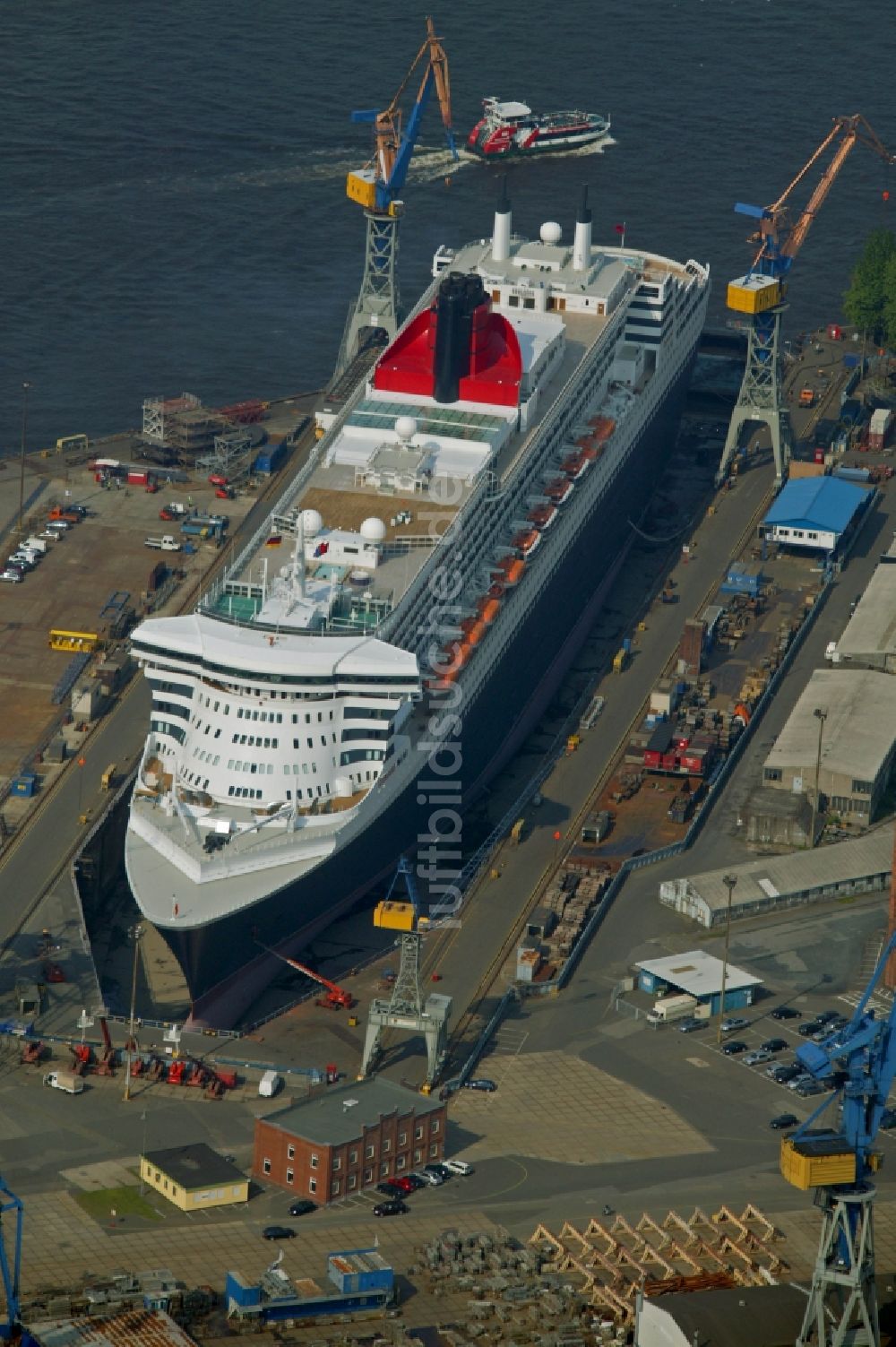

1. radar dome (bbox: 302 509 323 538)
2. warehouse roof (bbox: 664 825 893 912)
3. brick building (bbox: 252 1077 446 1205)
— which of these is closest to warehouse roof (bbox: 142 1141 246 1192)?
brick building (bbox: 252 1077 446 1205)

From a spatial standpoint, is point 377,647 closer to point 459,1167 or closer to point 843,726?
point 459,1167

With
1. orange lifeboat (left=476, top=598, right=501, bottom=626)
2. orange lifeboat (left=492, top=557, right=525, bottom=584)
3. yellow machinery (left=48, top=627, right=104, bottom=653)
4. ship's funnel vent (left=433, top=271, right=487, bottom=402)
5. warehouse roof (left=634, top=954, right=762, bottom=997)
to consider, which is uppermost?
ship's funnel vent (left=433, top=271, right=487, bottom=402)

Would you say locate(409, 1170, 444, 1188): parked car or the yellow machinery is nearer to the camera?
locate(409, 1170, 444, 1188): parked car

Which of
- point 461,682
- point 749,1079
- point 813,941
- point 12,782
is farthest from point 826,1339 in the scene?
point 12,782

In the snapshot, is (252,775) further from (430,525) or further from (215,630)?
(430,525)

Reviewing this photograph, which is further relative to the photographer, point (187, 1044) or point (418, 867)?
point (418, 867)

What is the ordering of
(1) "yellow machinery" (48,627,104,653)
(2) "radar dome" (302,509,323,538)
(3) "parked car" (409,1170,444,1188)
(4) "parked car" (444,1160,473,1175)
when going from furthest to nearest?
(1) "yellow machinery" (48,627,104,653) → (2) "radar dome" (302,509,323,538) → (4) "parked car" (444,1160,473,1175) → (3) "parked car" (409,1170,444,1188)

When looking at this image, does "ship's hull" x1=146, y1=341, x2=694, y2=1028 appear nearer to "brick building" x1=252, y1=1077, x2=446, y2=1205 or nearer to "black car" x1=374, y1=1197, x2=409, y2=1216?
"brick building" x1=252, y1=1077, x2=446, y2=1205
